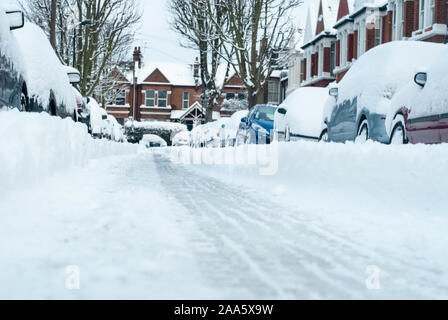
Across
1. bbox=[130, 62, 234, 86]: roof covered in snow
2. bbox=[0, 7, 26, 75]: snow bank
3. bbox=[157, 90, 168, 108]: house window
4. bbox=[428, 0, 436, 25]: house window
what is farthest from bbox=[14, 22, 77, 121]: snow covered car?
bbox=[157, 90, 168, 108]: house window

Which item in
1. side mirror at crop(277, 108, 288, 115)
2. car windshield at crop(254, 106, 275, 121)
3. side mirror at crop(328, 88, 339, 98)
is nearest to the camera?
side mirror at crop(328, 88, 339, 98)

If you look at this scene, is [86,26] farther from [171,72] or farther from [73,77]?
[171,72]

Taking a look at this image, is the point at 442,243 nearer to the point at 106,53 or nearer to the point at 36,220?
the point at 36,220

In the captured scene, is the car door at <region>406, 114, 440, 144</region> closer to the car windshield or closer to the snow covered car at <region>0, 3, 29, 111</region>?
the snow covered car at <region>0, 3, 29, 111</region>

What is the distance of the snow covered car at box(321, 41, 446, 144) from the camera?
31.2ft

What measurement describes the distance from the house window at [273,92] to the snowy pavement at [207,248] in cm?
5199

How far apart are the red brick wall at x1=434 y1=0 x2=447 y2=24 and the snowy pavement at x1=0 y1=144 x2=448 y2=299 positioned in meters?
19.0

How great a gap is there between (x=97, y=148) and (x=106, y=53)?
873 inches

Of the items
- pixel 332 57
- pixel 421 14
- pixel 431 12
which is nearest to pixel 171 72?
pixel 332 57

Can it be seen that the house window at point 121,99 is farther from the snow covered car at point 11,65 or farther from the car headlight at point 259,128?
the snow covered car at point 11,65

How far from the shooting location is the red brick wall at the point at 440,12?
23203mm

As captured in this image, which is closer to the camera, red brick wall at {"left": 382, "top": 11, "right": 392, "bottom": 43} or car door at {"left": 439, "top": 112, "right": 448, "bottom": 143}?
car door at {"left": 439, "top": 112, "right": 448, "bottom": 143}
